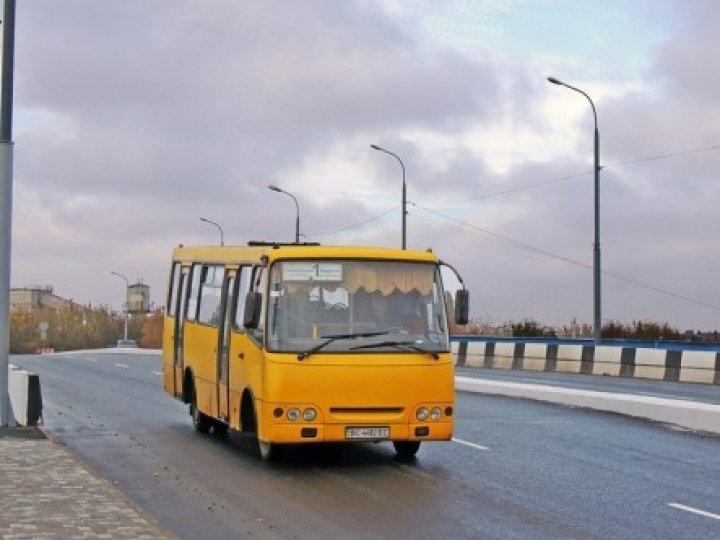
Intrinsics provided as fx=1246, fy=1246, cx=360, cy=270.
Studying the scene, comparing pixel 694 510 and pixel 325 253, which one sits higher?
pixel 325 253

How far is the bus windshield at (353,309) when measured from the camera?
13.1 metres

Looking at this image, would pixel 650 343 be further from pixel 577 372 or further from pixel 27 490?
pixel 27 490

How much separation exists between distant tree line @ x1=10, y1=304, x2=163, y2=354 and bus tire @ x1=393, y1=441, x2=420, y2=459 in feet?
454

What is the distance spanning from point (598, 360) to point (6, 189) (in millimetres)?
24364

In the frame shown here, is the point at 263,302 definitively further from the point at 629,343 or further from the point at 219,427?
the point at 629,343

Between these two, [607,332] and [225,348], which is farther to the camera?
[607,332]

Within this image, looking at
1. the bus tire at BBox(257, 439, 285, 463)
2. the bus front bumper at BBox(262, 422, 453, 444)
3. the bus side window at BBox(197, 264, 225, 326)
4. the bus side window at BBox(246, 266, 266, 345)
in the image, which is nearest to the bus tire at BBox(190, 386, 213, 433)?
the bus side window at BBox(197, 264, 225, 326)

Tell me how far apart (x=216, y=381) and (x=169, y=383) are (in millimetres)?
3849

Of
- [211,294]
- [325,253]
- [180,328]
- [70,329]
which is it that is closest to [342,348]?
[325,253]

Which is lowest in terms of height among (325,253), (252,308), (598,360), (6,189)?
(598,360)

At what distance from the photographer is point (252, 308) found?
43.1 ft

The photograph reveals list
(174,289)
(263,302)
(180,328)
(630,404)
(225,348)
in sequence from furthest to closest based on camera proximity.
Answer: (630,404) → (174,289) → (180,328) → (225,348) → (263,302)

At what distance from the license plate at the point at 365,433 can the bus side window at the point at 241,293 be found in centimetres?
207

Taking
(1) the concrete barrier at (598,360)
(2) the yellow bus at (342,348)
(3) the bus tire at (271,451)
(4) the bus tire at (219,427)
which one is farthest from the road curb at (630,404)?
(1) the concrete barrier at (598,360)
